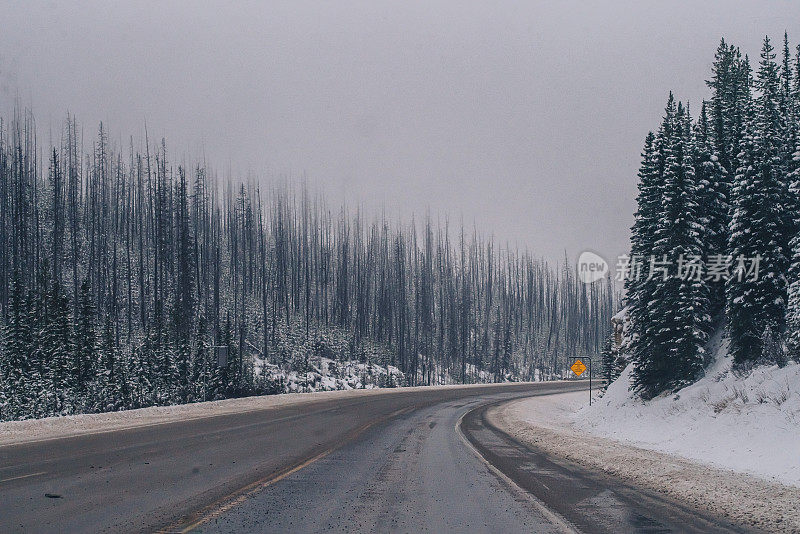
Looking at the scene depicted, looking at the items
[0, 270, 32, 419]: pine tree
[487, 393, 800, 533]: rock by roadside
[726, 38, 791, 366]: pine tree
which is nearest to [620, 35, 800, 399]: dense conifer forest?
[726, 38, 791, 366]: pine tree

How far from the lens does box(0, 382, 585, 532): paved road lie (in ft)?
28.7

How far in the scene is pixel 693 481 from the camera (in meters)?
12.5

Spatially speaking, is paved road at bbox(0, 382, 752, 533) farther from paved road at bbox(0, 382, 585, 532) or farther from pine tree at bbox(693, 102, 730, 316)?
pine tree at bbox(693, 102, 730, 316)

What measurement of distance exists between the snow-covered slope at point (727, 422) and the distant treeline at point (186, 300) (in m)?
28.3

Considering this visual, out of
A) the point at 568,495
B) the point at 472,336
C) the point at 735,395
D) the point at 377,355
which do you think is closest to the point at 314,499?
the point at 568,495

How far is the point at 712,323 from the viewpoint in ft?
102

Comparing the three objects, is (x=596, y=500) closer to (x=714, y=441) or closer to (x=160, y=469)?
(x=160, y=469)

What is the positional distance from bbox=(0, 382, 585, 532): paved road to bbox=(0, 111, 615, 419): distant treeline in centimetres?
2176

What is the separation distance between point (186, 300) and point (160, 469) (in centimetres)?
6058

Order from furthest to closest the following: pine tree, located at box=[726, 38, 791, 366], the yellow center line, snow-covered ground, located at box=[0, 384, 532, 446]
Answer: pine tree, located at box=[726, 38, 791, 366] < snow-covered ground, located at box=[0, 384, 532, 446] < the yellow center line

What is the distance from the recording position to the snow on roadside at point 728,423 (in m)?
15.9

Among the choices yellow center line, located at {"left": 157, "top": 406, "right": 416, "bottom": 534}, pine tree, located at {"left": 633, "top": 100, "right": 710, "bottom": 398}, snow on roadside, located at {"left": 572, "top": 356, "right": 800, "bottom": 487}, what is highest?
pine tree, located at {"left": 633, "top": 100, "right": 710, "bottom": 398}

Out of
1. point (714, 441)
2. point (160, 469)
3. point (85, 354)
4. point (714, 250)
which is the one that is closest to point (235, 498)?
point (160, 469)

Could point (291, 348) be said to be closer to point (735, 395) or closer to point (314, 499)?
point (735, 395)
